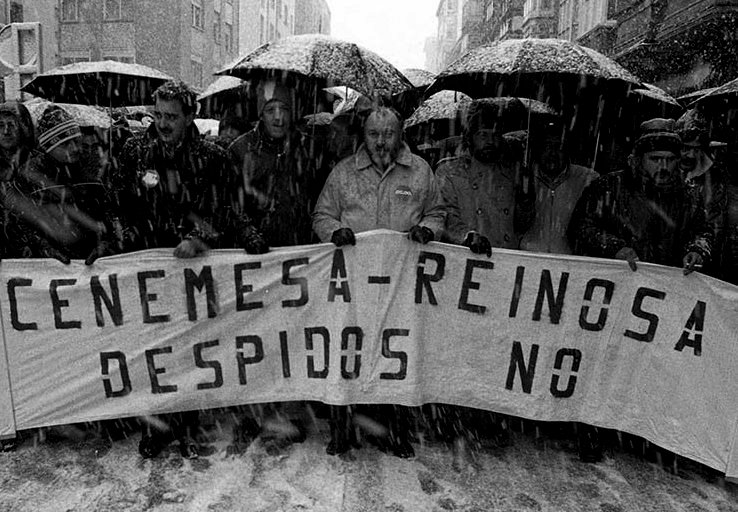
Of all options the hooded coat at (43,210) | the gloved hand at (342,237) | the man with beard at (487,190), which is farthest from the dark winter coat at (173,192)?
the man with beard at (487,190)

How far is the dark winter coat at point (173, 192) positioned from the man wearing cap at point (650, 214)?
2.17 meters

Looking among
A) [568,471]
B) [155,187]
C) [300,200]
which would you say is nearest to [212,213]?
[155,187]

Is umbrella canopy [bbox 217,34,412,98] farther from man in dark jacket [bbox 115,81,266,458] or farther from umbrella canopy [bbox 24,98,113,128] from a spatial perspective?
umbrella canopy [bbox 24,98,113,128]

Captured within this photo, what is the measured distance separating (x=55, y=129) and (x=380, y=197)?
2.84m

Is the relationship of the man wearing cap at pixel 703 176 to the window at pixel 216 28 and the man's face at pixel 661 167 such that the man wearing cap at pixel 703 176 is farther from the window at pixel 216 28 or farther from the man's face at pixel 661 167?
the window at pixel 216 28

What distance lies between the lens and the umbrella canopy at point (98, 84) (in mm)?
6207

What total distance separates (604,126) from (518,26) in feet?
91.6

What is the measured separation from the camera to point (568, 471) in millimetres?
3635

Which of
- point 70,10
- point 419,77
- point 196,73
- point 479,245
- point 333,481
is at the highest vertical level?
point 70,10

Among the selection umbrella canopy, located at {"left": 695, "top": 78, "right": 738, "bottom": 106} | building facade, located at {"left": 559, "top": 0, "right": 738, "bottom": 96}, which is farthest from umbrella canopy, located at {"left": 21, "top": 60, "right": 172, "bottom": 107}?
building facade, located at {"left": 559, "top": 0, "right": 738, "bottom": 96}

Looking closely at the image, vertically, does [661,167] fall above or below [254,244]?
above

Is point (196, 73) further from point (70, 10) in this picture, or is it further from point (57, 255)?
point (57, 255)

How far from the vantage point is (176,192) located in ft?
11.8

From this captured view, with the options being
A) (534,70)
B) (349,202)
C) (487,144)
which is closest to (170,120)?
(349,202)
